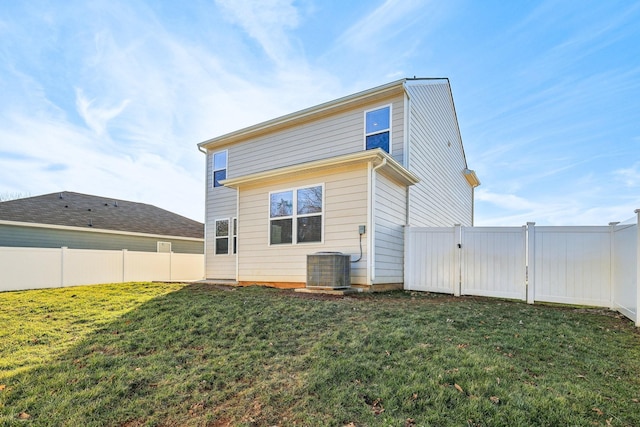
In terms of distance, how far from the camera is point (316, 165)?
25.5 ft

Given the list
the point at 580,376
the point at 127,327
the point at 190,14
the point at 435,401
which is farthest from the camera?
the point at 190,14

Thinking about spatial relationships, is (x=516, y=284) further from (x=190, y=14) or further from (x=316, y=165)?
(x=190, y=14)

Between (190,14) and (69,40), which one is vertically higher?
(190,14)

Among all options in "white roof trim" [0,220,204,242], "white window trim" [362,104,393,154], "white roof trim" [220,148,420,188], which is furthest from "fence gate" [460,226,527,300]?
"white roof trim" [0,220,204,242]

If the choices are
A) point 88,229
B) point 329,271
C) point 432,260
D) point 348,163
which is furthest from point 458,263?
point 88,229

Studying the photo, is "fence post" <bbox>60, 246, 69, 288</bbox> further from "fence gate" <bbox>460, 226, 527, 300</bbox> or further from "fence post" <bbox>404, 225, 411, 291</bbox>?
"fence gate" <bbox>460, 226, 527, 300</bbox>

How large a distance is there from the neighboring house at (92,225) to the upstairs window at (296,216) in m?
10.1

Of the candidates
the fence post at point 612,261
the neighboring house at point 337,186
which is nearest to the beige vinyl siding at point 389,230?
the neighboring house at point 337,186

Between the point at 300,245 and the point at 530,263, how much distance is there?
16.7 feet

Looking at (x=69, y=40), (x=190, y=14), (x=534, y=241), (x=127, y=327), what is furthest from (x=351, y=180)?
(x=69, y=40)

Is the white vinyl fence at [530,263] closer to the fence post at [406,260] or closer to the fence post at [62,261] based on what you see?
the fence post at [406,260]

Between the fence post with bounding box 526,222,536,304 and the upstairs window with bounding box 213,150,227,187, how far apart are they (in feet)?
32.8

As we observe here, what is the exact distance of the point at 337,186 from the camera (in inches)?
306

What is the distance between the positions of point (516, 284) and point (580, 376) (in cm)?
425
